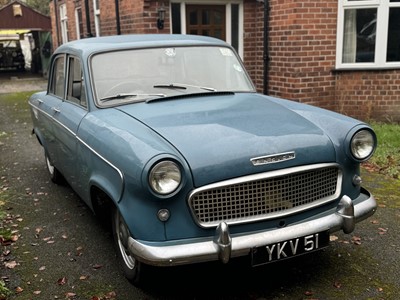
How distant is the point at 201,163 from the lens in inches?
106

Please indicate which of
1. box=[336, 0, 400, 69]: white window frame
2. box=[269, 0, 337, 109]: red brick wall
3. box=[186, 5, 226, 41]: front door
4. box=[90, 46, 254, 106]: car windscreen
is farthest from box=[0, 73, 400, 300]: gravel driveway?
box=[186, 5, 226, 41]: front door

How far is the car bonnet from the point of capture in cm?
273

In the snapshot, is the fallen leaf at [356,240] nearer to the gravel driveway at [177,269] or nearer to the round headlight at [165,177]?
the gravel driveway at [177,269]

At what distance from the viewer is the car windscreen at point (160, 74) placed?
3.85 m

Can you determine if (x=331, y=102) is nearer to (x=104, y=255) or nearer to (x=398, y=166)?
(x=398, y=166)

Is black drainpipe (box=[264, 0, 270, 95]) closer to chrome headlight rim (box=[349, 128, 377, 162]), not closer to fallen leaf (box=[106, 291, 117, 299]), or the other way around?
chrome headlight rim (box=[349, 128, 377, 162])

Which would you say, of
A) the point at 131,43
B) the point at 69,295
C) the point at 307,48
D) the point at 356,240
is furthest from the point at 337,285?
the point at 307,48

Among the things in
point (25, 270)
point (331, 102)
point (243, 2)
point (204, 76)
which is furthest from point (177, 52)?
point (243, 2)

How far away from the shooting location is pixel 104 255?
3.73m

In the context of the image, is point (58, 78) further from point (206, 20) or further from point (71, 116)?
point (206, 20)

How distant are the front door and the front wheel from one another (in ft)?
22.6

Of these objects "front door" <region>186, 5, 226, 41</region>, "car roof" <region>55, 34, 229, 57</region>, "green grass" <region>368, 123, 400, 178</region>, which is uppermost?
"front door" <region>186, 5, 226, 41</region>

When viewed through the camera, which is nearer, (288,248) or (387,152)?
(288,248)

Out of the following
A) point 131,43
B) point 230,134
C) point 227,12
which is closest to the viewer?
point 230,134
